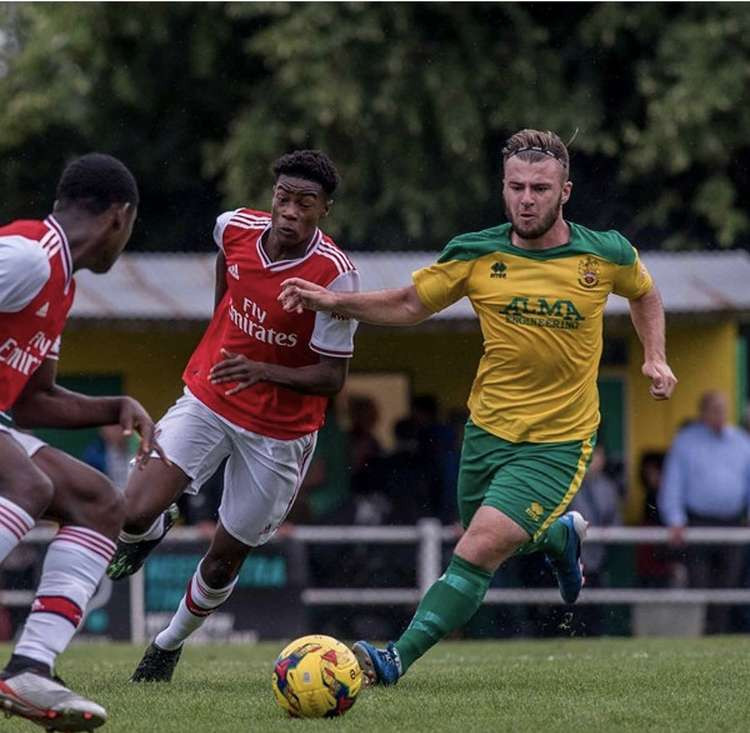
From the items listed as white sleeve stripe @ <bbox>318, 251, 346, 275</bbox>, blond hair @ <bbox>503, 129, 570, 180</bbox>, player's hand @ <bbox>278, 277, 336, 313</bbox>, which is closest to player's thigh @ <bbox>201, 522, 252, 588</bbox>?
player's hand @ <bbox>278, 277, 336, 313</bbox>

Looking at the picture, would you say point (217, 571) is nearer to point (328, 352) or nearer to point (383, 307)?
point (328, 352)

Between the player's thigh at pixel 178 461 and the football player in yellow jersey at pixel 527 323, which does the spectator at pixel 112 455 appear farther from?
the football player in yellow jersey at pixel 527 323

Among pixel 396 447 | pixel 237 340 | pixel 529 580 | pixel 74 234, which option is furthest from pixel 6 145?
pixel 74 234

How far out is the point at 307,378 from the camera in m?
8.48

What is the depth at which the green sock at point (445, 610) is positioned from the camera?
8.02 metres

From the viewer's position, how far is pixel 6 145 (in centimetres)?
2250

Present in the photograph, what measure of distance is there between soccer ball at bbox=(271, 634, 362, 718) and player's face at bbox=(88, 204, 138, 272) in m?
1.79

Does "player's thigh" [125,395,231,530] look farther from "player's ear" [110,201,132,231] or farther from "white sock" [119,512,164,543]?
"player's ear" [110,201,132,231]

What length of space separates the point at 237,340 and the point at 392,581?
735 cm

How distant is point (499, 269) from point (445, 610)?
1.60 metres

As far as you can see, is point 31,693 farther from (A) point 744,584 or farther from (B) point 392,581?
(A) point 744,584

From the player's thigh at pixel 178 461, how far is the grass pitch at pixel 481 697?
866 millimetres

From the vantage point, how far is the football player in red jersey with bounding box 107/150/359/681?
27.9 feet

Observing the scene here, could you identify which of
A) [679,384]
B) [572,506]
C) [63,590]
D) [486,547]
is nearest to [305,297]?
[486,547]
